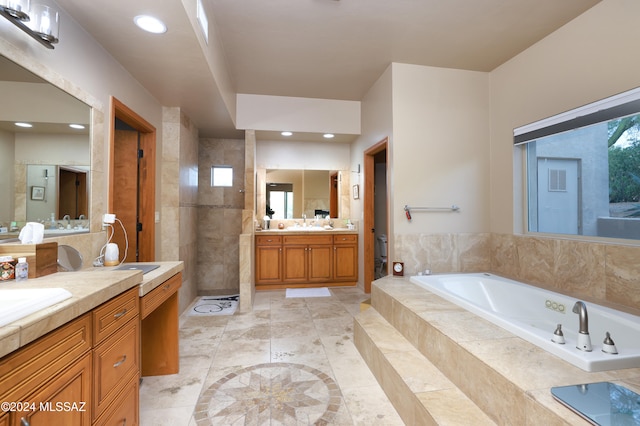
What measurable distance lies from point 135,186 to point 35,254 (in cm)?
174

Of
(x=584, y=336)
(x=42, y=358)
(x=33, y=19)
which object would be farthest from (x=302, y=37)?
(x=584, y=336)

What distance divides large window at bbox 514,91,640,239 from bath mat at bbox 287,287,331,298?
8.62ft

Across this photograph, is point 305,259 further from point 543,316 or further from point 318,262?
point 543,316

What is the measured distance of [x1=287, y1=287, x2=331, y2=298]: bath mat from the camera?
4.02 m

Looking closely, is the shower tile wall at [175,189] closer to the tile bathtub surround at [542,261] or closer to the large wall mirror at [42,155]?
the large wall mirror at [42,155]

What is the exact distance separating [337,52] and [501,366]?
9.58ft

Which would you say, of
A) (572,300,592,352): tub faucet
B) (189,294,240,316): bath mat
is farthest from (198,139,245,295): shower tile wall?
(572,300,592,352): tub faucet

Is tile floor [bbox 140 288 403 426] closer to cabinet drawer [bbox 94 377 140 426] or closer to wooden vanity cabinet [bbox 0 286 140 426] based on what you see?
cabinet drawer [bbox 94 377 140 426]

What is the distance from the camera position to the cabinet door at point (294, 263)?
4.30 m

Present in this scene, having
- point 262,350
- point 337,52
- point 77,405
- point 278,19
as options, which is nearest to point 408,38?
point 337,52

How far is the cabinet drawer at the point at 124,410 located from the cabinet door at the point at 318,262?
119 inches

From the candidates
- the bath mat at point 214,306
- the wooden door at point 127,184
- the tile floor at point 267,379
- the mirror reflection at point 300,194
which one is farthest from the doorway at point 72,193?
the mirror reflection at point 300,194

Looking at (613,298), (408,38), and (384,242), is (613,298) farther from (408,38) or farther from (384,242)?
(384,242)

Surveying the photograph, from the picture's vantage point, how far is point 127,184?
2.80 meters
